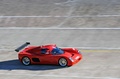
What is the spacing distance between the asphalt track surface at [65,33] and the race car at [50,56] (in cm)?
31

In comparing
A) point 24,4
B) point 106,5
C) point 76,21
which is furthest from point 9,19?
point 106,5

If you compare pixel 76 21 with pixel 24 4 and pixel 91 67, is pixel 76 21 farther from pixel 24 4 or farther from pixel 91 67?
pixel 91 67

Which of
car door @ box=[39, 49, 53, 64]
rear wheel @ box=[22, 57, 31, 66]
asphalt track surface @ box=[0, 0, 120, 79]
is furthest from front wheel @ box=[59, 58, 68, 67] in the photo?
rear wheel @ box=[22, 57, 31, 66]

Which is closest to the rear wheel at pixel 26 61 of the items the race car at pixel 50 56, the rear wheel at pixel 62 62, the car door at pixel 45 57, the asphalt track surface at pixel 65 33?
the race car at pixel 50 56

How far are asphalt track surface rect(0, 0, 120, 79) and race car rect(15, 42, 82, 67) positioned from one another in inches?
12.2

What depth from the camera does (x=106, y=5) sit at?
33.8 m

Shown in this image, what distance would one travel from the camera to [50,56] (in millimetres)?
22031

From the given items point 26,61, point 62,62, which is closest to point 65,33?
point 26,61

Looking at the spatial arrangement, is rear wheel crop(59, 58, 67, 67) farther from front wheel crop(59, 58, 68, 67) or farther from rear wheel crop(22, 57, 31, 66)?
rear wheel crop(22, 57, 31, 66)

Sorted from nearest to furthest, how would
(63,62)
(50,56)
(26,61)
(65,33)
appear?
(63,62), (50,56), (26,61), (65,33)

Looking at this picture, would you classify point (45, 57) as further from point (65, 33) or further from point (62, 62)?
point (65, 33)

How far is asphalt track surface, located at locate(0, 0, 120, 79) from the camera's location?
21.0m

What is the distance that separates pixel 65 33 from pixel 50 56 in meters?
6.52

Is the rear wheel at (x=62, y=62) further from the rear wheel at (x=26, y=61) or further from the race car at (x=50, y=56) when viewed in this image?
the rear wheel at (x=26, y=61)
